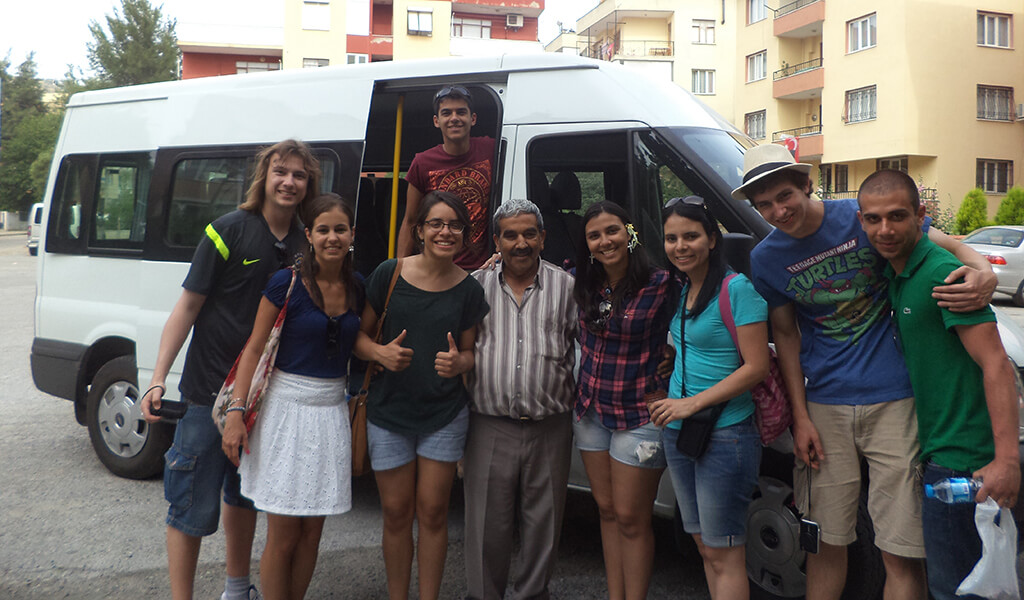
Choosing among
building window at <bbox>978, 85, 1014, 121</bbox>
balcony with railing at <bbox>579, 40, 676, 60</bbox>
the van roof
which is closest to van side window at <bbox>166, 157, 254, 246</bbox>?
the van roof

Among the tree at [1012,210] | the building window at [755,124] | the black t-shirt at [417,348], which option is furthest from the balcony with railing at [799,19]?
the black t-shirt at [417,348]

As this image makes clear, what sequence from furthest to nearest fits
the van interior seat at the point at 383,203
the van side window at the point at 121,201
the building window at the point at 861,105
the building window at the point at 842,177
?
the building window at the point at 842,177, the building window at the point at 861,105, the van side window at the point at 121,201, the van interior seat at the point at 383,203

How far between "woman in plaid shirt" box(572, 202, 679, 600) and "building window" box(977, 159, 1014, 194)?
3218 cm

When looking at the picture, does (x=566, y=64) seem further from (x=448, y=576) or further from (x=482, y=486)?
(x=448, y=576)

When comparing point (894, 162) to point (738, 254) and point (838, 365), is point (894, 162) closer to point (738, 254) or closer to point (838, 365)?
point (738, 254)

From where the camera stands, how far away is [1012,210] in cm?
2508

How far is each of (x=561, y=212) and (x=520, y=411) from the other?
4.18 ft

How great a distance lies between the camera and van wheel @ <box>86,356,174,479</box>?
5.75 meters

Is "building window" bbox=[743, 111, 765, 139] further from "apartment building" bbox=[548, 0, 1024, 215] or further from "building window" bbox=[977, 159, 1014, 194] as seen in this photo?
"building window" bbox=[977, 159, 1014, 194]

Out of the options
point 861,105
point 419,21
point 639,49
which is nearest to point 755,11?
point 639,49

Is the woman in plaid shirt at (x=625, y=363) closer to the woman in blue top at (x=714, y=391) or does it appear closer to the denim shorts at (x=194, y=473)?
the woman in blue top at (x=714, y=391)

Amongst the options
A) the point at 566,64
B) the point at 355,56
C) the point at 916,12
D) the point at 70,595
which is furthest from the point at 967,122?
the point at 70,595

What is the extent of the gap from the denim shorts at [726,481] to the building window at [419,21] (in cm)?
4016

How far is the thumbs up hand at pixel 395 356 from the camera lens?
3252 millimetres
